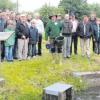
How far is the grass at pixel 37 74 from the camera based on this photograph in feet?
36.1

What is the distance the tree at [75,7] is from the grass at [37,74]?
27.1 meters

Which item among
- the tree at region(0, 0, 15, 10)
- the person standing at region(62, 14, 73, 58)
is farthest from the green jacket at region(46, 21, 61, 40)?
the tree at region(0, 0, 15, 10)

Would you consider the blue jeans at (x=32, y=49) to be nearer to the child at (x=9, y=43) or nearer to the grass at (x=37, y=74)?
the grass at (x=37, y=74)

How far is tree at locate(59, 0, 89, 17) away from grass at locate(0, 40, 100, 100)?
27.1 m

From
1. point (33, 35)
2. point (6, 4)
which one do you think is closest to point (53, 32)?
point (33, 35)

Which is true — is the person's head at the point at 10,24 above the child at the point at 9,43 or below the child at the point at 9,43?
above

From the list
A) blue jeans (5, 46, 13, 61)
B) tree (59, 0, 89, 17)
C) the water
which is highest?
tree (59, 0, 89, 17)

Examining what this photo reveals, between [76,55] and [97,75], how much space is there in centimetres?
227

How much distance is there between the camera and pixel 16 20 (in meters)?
14.6

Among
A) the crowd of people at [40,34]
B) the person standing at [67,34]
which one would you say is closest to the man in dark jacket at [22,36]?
the crowd of people at [40,34]

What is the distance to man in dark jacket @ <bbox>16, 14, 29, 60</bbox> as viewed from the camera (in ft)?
46.2

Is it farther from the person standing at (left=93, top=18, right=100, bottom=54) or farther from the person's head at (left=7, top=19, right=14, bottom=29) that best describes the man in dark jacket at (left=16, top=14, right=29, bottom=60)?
the person standing at (left=93, top=18, right=100, bottom=54)

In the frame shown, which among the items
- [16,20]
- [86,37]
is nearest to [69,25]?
[86,37]

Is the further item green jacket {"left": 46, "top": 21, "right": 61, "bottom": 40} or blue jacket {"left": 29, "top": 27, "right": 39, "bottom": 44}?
green jacket {"left": 46, "top": 21, "right": 61, "bottom": 40}
